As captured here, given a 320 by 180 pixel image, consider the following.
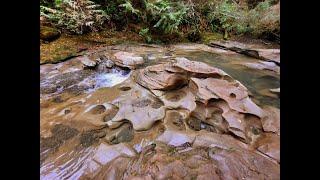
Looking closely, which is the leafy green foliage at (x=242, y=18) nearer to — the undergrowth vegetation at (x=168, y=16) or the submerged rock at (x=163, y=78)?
the undergrowth vegetation at (x=168, y=16)

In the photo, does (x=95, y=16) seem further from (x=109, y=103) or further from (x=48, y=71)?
(x=109, y=103)

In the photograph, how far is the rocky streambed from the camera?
2658 mm

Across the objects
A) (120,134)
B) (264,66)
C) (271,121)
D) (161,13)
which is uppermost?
(161,13)

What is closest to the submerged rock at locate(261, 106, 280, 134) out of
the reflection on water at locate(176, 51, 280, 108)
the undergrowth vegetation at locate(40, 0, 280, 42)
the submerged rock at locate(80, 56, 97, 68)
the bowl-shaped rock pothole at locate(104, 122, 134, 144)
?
the reflection on water at locate(176, 51, 280, 108)

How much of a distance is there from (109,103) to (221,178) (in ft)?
7.45

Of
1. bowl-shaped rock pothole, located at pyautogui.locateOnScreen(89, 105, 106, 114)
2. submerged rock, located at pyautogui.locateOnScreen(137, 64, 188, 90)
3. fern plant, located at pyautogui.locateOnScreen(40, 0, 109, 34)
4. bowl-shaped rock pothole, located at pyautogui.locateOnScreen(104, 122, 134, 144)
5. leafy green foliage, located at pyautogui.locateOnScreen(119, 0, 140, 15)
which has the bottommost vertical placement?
bowl-shaped rock pothole, located at pyautogui.locateOnScreen(104, 122, 134, 144)

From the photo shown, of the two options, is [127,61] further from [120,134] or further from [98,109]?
[120,134]

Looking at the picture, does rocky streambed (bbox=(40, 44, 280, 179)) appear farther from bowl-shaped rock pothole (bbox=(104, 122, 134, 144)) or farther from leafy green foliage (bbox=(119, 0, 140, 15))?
leafy green foliage (bbox=(119, 0, 140, 15))

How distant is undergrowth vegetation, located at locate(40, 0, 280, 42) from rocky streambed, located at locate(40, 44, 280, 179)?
3.04m

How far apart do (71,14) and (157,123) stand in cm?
595

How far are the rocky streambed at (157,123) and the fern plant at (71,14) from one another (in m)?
2.60

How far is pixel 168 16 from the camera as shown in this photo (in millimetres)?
9219

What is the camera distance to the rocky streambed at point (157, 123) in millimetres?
2658

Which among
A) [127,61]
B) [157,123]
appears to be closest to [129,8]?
[127,61]
